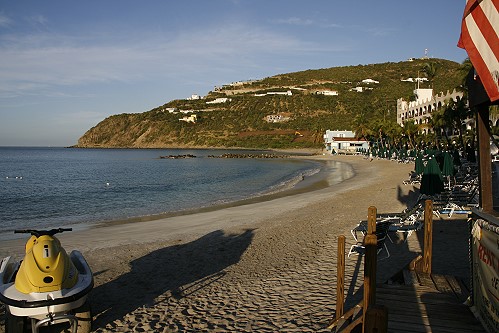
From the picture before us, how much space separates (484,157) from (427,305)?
186cm

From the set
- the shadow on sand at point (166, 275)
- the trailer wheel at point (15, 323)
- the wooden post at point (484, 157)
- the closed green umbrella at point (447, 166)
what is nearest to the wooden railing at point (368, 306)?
the wooden post at point (484, 157)

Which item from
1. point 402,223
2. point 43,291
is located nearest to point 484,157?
point 43,291

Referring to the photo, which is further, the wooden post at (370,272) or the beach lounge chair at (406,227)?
the beach lounge chair at (406,227)

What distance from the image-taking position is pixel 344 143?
290ft

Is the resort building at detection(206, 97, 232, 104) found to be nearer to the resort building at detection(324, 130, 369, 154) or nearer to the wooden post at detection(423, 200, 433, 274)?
the resort building at detection(324, 130, 369, 154)

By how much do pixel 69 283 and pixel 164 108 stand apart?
177682 millimetres

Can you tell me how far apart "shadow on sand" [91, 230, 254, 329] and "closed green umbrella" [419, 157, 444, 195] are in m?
6.30

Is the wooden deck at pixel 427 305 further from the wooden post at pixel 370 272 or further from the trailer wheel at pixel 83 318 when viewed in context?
the trailer wheel at pixel 83 318

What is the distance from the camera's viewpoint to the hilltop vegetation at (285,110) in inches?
4601

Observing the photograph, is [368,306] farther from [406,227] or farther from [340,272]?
[406,227]

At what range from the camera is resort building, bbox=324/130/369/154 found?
85.6 meters

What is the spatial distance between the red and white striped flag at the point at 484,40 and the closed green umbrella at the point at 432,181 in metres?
11.1

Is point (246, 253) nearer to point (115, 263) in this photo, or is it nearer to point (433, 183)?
point (115, 263)

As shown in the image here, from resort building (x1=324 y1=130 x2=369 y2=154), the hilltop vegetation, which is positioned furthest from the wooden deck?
the hilltop vegetation
